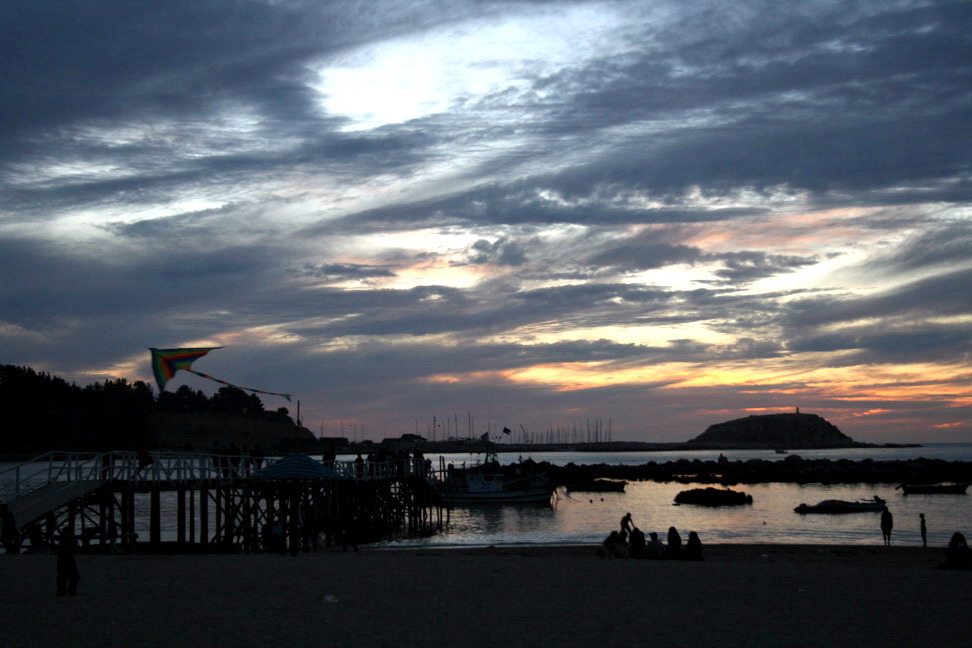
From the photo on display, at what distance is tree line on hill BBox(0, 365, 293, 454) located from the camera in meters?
145

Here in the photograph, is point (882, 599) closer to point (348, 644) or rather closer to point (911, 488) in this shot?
point (348, 644)

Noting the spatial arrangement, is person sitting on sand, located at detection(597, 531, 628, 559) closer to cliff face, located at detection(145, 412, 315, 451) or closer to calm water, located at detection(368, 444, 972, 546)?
calm water, located at detection(368, 444, 972, 546)

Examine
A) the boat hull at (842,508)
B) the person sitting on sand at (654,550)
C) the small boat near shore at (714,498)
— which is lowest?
the small boat near shore at (714,498)

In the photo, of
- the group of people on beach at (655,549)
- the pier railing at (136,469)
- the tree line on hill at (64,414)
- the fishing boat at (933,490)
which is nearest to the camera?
the group of people on beach at (655,549)

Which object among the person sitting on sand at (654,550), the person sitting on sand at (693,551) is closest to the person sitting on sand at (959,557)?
the person sitting on sand at (693,551)

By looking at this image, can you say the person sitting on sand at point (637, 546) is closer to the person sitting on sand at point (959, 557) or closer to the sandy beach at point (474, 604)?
the sandy beach at point (474, 604)

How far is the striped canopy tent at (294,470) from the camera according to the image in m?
26.8

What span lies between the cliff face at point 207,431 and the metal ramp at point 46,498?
12975cm

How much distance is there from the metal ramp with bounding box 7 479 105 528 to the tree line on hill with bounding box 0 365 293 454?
122m

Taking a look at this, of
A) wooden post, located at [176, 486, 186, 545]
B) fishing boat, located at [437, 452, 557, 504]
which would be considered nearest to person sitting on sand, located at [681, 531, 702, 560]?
wooden post, located at [176, 486, 186, 545]

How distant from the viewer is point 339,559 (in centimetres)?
2225

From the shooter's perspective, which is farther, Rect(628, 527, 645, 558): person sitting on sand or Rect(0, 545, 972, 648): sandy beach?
Rect(628, 527, 645, 558): person sitting on sand

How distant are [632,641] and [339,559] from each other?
11.7 metres

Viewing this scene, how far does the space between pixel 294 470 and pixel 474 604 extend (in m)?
13.2
